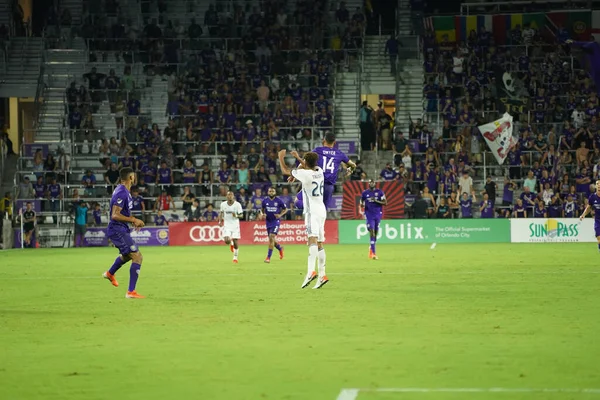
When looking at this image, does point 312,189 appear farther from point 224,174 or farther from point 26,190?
point 26,190

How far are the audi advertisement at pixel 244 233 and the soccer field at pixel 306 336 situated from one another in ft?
63.7

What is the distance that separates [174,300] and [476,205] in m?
28.6

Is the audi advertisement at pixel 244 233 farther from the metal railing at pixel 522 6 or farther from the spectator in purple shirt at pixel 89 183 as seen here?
the metal railing at pixel 522 6

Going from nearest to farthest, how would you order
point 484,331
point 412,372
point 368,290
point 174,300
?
point 412,372 → point 484,331 → point 174,300 → point 368,290

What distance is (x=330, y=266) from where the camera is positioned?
87.1 ft

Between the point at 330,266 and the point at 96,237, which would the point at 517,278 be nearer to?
the point at 330,266

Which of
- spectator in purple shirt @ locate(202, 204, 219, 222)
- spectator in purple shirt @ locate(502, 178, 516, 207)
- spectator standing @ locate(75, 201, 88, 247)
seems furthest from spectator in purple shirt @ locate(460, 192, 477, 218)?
spectator standing @ locate(75, 201, 88, 247)

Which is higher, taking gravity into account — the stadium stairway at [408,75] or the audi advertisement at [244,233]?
the stadium stairway at [408,75]

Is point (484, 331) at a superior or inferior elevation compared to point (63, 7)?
inferior

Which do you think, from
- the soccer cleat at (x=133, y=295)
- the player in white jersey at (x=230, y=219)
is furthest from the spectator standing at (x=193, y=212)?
the soccer cleat at (x=133, y=295)

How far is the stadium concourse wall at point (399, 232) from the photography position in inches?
1654

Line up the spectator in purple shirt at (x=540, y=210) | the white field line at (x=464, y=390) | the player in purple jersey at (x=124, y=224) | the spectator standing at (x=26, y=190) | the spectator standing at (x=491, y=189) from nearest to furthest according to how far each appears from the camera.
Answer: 1. the white field line at (x=464, y=390)
2. the player in purple jersey at (x=124, y=224)
3. the spectator in purple shirt at (x=540, y=210)
4. the spectator standing at (x=491, y=189)
5. the spectator standing at (x=26, y=190)

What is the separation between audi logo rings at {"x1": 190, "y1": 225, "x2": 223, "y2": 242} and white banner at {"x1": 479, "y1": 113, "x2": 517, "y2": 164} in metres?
12.8

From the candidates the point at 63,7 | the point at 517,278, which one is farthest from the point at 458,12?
the point at 517,278
